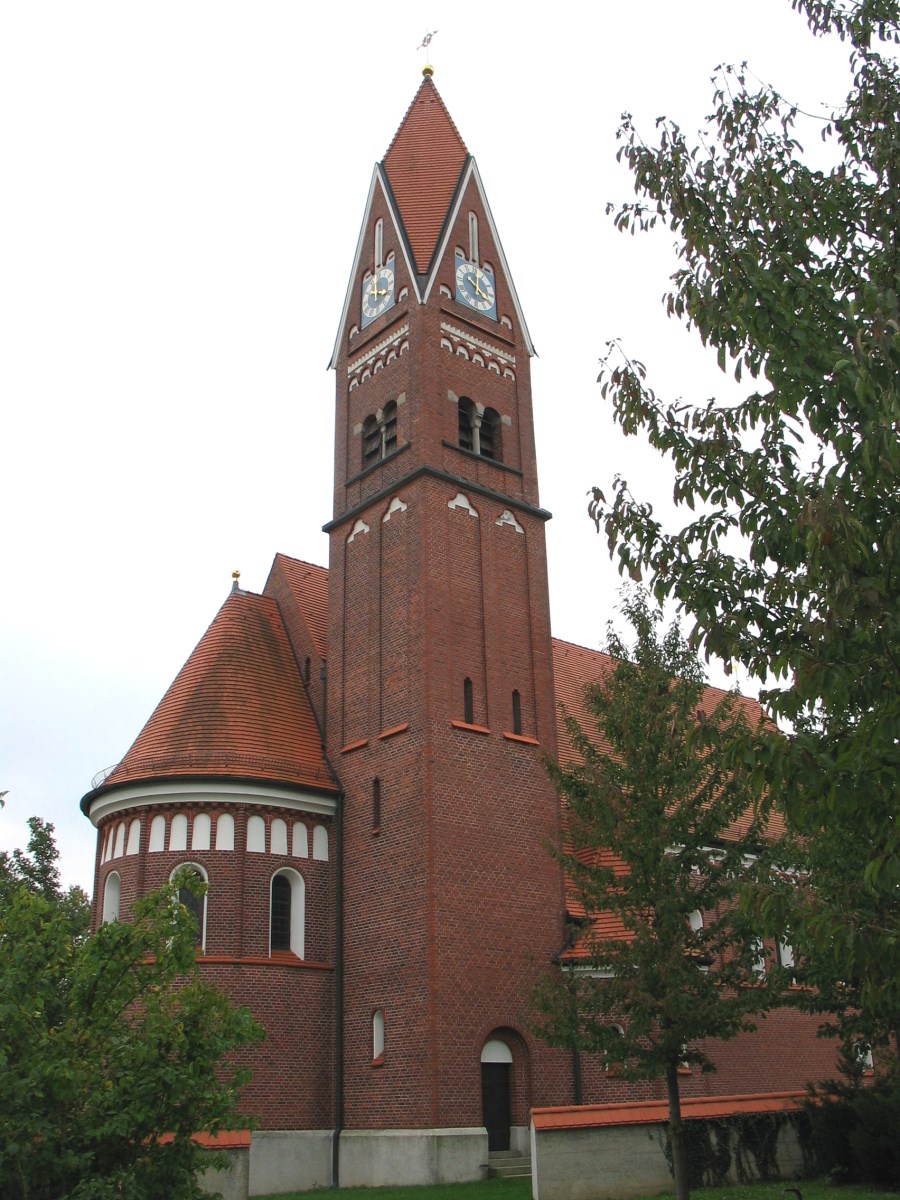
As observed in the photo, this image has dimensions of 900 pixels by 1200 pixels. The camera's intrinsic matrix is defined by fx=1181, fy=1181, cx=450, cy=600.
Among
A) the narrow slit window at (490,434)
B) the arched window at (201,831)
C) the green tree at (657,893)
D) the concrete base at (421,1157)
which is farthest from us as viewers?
the narrow slit window at (490,434)

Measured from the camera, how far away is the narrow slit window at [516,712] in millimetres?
27312

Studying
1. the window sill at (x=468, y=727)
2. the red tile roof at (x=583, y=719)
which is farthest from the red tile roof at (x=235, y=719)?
the red tile roof at (x=583, y=719)

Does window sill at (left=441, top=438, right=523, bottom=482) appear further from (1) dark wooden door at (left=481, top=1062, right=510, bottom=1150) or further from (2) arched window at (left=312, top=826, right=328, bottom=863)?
(1) dark wooden door at (left=481, top=1062, right=510, bottom=1150)

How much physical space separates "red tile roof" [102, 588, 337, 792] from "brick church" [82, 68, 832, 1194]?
0.23 ft

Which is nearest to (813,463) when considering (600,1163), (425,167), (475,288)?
(600,1163)

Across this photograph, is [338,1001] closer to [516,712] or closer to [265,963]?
[265,963]

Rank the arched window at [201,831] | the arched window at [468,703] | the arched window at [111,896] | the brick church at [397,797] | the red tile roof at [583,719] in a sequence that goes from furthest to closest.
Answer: the arched window at [468,703], the arched window at [111,896], the red tile roof at [583,719], the arched window at [201,831], the brick church at [397,797]

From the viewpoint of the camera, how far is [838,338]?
8883 mm

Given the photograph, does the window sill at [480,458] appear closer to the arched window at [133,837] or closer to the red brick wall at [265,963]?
the red brick wall at [265,963]

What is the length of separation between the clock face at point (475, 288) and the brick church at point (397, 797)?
0.15 meters

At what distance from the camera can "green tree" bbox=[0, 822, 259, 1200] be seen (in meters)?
10.0

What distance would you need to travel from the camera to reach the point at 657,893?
16625mm

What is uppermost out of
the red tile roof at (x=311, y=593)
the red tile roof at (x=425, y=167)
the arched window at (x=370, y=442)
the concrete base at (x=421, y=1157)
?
the red tile roof at (x=425, y=167)

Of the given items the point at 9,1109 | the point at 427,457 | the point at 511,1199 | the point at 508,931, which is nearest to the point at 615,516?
the point at 9,1109
